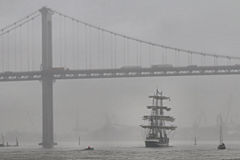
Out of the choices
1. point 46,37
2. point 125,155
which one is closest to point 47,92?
point 46,37

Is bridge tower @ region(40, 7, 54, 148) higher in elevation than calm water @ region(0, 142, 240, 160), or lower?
higher

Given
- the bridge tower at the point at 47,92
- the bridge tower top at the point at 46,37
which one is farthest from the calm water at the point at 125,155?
the bridge tower top at the point at 46,37

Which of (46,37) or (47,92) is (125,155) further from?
Result: (46,37)

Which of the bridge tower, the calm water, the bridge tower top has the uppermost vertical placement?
the bridge tower top

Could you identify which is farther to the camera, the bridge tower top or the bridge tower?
the bridge tower top

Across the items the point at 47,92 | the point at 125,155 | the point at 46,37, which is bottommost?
the point at 125,155

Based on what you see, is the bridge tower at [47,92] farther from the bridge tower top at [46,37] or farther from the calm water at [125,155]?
the calm water at [125,155]

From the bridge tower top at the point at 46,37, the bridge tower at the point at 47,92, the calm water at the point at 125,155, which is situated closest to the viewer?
the calm water at the point at 125,155

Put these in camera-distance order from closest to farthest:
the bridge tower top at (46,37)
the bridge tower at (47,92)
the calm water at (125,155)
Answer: the calm water at (125,155) < the bridge tower at (47,92) < the bridge tower top at (46,37)

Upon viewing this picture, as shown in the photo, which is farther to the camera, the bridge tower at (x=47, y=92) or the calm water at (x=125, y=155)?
the bridge tower at (x=47, y=92)

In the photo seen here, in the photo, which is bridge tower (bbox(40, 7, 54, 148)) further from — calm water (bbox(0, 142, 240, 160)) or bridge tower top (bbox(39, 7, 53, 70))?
calm water (bbox(0, 142, 240, 160))

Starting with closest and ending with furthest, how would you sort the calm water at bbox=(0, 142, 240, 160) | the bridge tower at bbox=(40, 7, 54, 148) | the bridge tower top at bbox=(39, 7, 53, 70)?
the calm water at bbox=(0, 142, 240, 160) < the bridge tower at bbox=(40, 7, 54, 148) < the bridge tower top at bbox=(39, 7, 53, 70)

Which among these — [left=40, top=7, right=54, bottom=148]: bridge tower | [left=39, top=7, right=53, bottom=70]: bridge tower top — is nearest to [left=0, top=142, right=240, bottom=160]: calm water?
[left=40, top=7, right=54, bottom=148]: bridge tower

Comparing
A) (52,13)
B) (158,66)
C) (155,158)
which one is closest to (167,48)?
(158,66)
